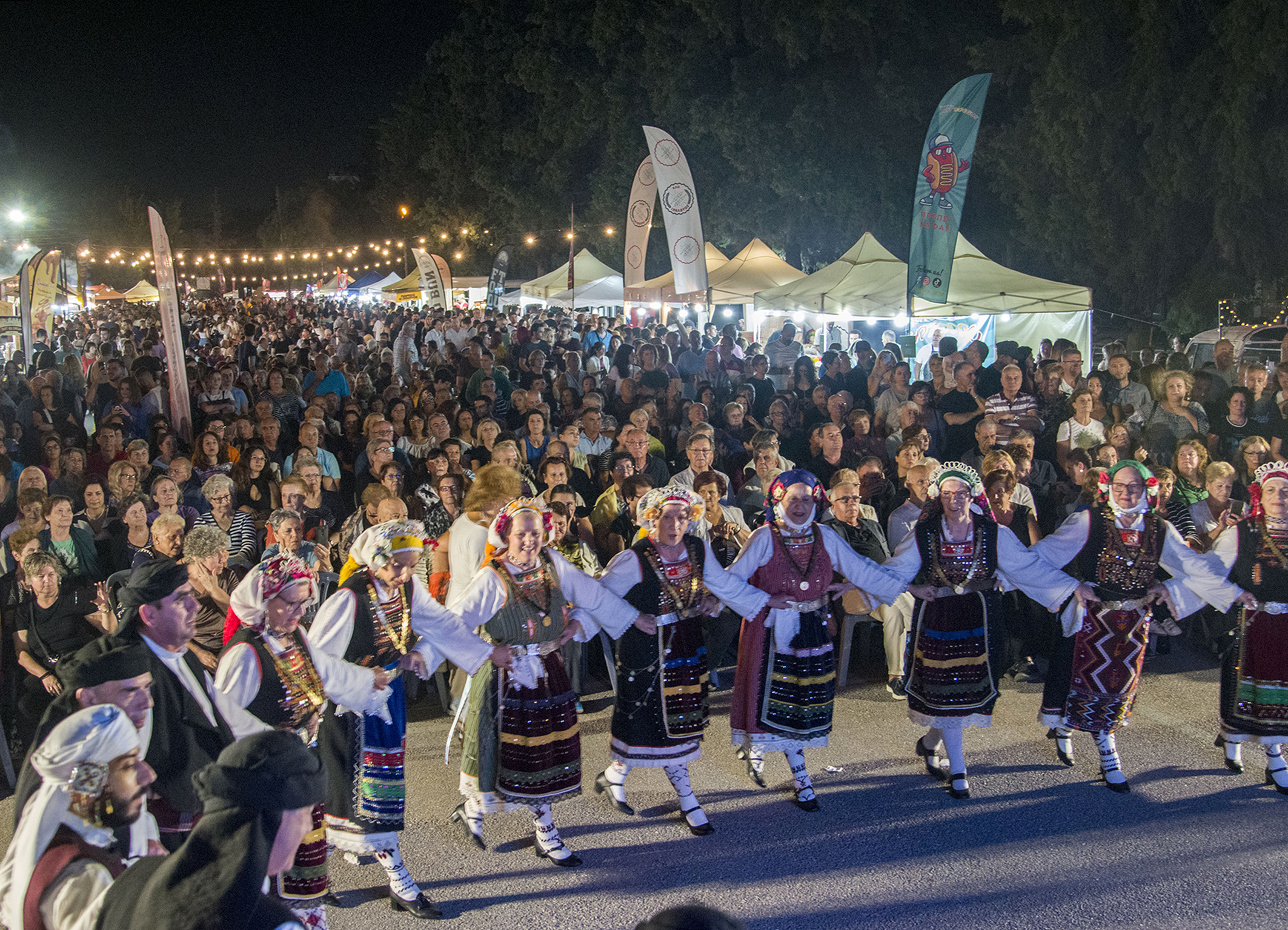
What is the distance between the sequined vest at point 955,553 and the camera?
17.4 ft

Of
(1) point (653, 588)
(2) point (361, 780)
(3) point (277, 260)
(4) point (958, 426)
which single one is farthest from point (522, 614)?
(3) point (277, 260)

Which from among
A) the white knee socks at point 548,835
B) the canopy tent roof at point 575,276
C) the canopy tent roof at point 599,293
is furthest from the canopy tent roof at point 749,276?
the white knee socks at point 548,835

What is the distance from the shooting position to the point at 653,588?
16.4ft

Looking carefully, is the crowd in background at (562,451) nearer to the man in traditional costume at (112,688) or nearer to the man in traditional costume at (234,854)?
the man in traditional costume at (112,688)

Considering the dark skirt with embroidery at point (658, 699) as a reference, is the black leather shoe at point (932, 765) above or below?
below

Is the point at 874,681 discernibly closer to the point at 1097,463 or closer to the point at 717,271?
the point at 1097,463

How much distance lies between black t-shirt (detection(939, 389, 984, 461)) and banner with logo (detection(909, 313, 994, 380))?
5282 mm

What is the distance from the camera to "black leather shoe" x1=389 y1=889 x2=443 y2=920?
4242mm

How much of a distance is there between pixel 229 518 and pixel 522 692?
3.07 meters

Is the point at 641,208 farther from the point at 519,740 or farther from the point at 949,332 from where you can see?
the point at 519,740

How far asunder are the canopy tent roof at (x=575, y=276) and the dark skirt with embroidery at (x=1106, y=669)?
66.7 ft

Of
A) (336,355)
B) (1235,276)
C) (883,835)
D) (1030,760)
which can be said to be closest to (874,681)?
(1030,760)

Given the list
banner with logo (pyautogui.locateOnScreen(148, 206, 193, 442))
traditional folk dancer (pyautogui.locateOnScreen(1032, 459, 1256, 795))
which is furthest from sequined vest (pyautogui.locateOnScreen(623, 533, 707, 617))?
banner with logo (pyautogui.locateOnScreen(148, 206, 193, 442))

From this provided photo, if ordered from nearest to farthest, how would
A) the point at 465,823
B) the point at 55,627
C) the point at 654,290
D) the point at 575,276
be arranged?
the point at 465,823
the point at 55,627
the point at 654,290
the point at 575,276
